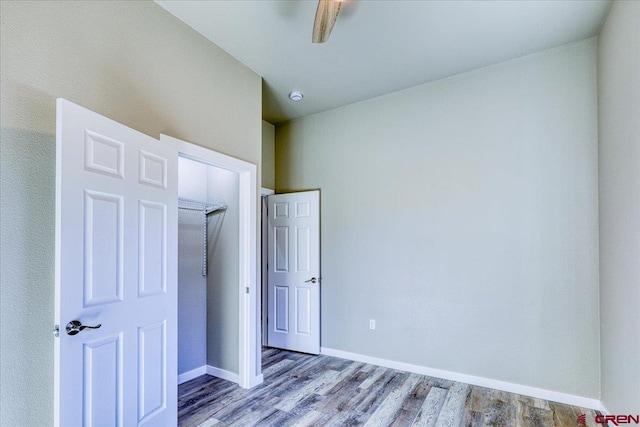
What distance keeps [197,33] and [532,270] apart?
3.58 metres

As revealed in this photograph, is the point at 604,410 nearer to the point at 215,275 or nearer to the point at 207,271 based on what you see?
the point at 215,275

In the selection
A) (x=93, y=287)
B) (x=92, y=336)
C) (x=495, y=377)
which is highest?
(x=93, y=287)

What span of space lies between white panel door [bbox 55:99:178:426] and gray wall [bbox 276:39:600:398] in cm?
225

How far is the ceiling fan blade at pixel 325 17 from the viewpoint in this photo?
70.7 inches

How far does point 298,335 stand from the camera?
13.9 ft

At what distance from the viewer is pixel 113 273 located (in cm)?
184

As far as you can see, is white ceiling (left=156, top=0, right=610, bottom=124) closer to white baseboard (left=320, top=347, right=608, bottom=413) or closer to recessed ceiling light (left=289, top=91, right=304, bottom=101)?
recessed ceiling light (left=289, top=91, right=304, bottom=101)

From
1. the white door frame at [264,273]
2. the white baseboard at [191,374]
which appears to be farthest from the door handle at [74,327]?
the white door frame at [264,273]

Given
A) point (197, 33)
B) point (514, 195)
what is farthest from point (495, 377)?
point (197, 33)

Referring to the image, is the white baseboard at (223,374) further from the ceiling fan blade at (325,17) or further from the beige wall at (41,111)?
the ceiling fan blade at (325,17)

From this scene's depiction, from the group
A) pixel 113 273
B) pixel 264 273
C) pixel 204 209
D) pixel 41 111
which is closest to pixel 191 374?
pixel 264 273

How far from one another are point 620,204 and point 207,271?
363 centimetres

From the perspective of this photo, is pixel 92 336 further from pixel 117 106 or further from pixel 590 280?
pixel 590 280

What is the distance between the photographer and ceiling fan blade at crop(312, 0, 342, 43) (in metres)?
1.80
